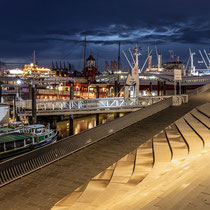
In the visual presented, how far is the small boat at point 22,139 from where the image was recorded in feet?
55.4

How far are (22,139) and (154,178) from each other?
1333 cm

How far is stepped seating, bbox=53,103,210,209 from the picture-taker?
5.27 metres

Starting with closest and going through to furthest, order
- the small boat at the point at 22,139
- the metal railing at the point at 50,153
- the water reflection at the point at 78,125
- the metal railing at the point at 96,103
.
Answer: the metal railing at the point at 50,153, the small boat at the point at 22,139, the metal railing at the point at 96,103, the water reflection at the point at 78,125

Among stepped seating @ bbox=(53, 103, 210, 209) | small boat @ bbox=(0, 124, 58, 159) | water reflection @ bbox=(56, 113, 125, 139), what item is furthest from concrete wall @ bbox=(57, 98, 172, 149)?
water reflection @ bbox=(56, 113, 125, 139)

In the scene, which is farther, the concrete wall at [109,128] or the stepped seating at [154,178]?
the concrete wall at [109,128]

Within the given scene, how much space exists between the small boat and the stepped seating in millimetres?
10037

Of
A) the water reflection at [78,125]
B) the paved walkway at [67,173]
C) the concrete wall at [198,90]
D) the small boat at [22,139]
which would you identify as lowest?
the water reflection at [78,125]

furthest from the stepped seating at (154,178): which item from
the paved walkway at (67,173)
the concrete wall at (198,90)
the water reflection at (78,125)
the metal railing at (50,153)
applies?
the water reflection at (78,125)

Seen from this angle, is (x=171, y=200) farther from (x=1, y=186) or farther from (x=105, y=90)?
(x=105, y=90)

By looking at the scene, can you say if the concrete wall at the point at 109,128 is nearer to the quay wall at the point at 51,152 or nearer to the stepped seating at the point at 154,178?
the quay wall at the point at 51,152

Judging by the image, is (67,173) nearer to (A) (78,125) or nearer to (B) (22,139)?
(B) (22,139)

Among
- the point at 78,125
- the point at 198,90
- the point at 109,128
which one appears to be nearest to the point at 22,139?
the point at 109,128

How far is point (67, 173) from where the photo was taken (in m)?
8.70

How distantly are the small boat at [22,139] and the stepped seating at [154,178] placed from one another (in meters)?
10.0
